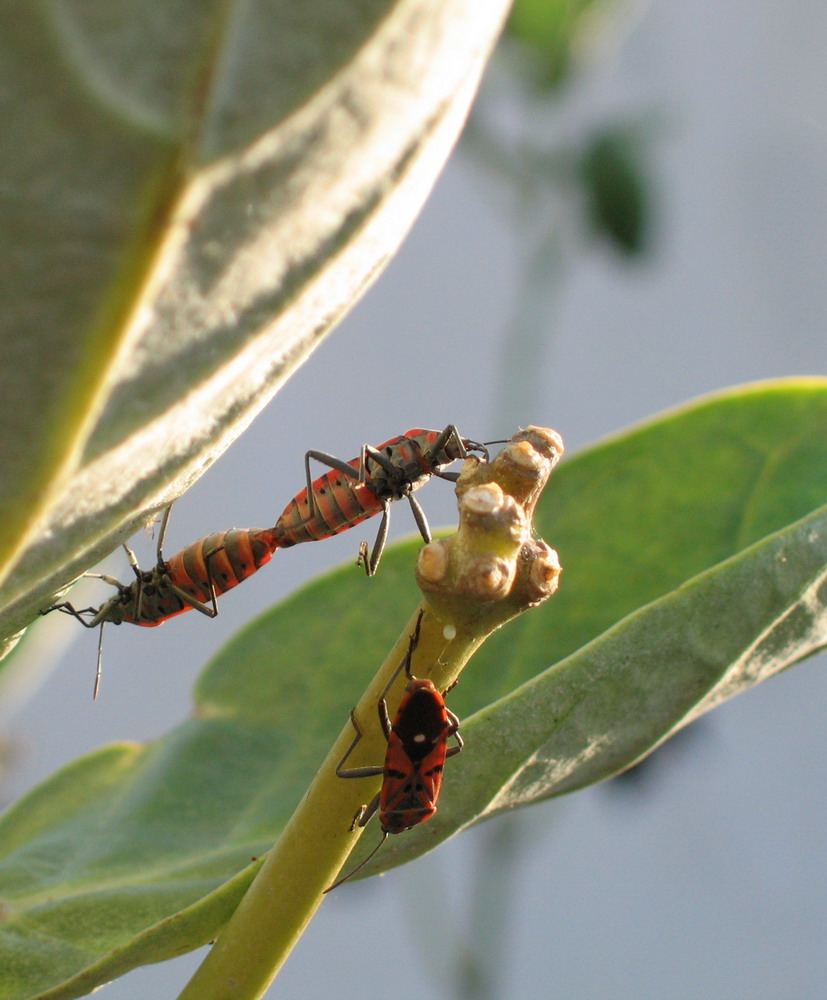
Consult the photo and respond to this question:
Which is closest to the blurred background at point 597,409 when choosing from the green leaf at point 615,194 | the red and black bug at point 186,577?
the green leaf at point 615,194

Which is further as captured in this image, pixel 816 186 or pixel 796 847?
pixel 816 186

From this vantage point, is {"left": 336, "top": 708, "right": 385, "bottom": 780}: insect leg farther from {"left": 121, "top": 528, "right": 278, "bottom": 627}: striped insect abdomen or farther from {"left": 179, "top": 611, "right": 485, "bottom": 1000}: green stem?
{"left": 121, "top": 528, "right": 278, "bottom": 627}: striped insect abdomen

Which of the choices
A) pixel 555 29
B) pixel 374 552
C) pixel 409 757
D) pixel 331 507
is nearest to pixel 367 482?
pixel 331 507

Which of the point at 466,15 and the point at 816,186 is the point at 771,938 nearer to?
the point at 816,186

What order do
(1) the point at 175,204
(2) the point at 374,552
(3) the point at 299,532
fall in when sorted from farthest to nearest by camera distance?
(3) the point at 299,532, (2) the point at 374,552, (1) the point at 175,204

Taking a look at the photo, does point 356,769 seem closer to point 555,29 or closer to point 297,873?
point 297,873

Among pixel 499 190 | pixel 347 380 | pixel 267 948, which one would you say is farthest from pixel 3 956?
pixel 347 380
